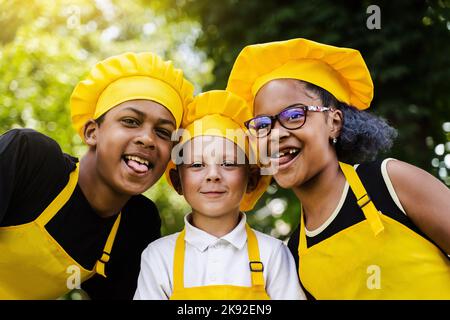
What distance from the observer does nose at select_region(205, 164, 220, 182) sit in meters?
2.55

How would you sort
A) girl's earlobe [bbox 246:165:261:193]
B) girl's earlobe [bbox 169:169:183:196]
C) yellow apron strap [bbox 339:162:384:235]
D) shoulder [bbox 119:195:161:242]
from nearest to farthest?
yellow apron strap [bbox 339:162:384:235] < girl's earlobe [bbox 246:165:261:193] < girl's earlobe [bbox 169:169:183:196] < shoulder [bbox 119:195:161:242]

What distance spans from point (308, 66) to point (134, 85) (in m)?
0.85

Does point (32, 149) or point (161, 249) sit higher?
point (32, 149)

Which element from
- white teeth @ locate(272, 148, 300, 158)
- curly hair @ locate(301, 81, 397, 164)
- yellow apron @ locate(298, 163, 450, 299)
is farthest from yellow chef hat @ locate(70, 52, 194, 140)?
yellow apron @ locate(298, 163, 450, 299)

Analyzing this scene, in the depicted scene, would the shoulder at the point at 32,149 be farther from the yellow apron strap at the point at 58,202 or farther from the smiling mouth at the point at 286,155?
the smiling mouth at the point at 286,155

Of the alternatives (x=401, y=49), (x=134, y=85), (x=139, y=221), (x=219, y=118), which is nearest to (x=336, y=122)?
(x=219, y=118)

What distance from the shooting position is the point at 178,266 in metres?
2.50

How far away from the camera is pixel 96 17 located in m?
12.2

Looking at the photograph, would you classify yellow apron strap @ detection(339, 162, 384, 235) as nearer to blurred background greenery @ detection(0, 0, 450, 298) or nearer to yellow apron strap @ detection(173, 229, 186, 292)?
yellow apron strap @ detection(173, 229, 186, 292)

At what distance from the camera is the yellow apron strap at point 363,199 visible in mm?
2399

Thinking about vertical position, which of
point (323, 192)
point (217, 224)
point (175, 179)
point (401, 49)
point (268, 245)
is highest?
point (401, 49)

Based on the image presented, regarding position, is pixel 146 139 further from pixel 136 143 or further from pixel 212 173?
pixel 212 173

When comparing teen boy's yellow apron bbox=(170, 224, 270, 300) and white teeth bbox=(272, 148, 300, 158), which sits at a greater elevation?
white teeth bbox=(272, 148, 300, 158)
